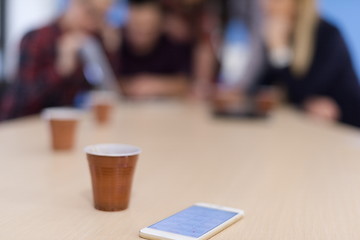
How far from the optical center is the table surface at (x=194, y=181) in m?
0.68

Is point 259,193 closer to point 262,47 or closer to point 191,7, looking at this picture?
point 262,47

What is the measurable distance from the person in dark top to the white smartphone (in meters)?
2.49

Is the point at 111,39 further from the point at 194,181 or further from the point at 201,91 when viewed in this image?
the point at 194,181

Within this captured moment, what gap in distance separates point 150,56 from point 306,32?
1.03 m

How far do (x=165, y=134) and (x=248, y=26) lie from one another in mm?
3145

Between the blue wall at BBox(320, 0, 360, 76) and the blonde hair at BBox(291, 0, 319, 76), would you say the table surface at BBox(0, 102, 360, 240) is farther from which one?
the blue wall at BBox(320, 0, 360, 76)

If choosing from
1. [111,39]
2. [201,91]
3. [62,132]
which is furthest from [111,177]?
[111,39]

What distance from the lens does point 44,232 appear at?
63 centimetres

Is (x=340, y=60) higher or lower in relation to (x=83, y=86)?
higher

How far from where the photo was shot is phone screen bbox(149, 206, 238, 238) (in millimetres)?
642

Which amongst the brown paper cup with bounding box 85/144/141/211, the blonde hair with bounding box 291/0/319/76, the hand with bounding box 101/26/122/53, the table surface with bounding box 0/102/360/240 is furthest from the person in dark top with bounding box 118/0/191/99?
the brown paper cup with bounding box 85/144/141/211

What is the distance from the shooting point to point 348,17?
388cm

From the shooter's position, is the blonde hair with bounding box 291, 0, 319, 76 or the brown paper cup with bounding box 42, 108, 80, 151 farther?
the blonde hair with bounding box 291, 0, 319, 76

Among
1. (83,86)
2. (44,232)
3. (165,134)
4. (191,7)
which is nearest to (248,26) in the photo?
(191,7)
